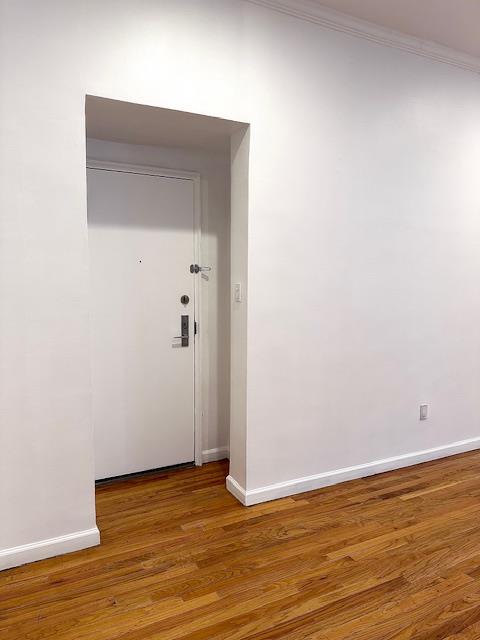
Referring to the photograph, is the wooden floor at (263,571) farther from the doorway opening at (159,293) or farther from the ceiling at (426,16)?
the ceiling at (426,16)

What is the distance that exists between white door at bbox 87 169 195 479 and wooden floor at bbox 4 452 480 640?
0.37 metres

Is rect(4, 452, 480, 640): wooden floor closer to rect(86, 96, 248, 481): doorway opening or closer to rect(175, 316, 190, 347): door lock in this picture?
rect(86, 96, 248, 481): doorway opening

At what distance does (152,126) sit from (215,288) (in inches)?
47.2

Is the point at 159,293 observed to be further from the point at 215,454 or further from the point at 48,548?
the point at 48,548

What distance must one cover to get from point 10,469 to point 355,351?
2141 millimetres

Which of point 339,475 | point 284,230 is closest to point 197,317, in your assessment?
point 284,230

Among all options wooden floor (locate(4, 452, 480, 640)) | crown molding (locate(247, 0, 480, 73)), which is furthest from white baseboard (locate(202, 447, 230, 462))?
crown molding (locate(247, 0, 480, 73))

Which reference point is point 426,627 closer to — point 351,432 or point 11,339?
point 351,432

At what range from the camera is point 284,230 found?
2842 mm

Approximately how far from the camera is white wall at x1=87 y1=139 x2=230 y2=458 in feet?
11.1

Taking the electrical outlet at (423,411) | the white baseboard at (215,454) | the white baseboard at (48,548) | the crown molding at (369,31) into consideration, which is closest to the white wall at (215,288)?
the white baseboard at (215,454)

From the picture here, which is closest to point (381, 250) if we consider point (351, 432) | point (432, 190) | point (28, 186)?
point (432, 190)

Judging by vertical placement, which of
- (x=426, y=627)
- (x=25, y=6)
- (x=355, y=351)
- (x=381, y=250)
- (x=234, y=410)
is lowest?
(x=426, y=627)

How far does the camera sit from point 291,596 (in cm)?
205
